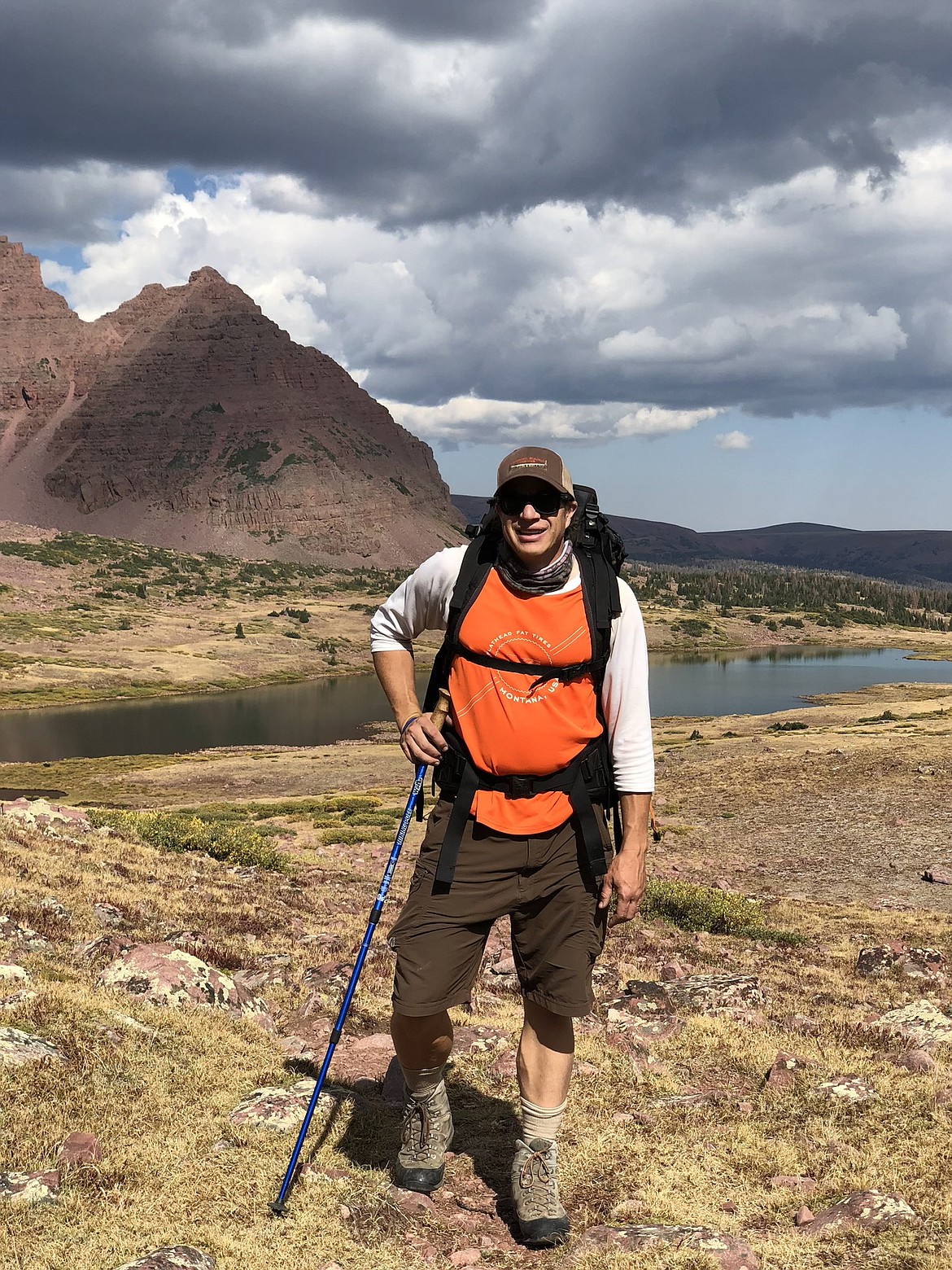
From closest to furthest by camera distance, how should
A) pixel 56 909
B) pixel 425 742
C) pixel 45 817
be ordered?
pixel 425 742
pixel 56 909
pixel 45 817

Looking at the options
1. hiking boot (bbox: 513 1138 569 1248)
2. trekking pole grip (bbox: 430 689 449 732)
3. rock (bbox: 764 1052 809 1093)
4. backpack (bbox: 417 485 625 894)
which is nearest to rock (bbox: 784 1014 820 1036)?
rock (bbox: 764 1052 809 1093)

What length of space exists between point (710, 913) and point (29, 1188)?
466 inches

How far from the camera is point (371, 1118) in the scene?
21.7 ft

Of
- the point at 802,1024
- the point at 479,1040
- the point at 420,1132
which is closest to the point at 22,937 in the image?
the point at 479,1040

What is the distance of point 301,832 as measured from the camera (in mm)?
29453

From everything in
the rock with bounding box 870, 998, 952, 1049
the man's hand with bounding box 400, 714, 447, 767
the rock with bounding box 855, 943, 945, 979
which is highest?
the man's hand with bounding box 400, 714, 447, 767

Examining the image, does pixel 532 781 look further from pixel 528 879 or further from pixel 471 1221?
pixel 471 1221

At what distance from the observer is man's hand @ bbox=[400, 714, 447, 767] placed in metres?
5.21

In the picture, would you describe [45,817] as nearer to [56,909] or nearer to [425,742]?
[56,909]

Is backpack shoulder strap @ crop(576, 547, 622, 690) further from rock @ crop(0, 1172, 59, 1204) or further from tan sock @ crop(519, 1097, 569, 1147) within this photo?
rock @ crop(0, 1172, 59, 1204)

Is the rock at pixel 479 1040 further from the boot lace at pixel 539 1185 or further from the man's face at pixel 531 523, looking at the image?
the man's face at pixel 531 523

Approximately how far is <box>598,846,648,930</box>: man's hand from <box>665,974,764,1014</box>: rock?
5210mm

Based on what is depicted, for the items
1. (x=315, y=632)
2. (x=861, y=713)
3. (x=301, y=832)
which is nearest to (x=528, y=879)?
(x=301, y=832)

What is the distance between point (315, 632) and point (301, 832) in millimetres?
133238
